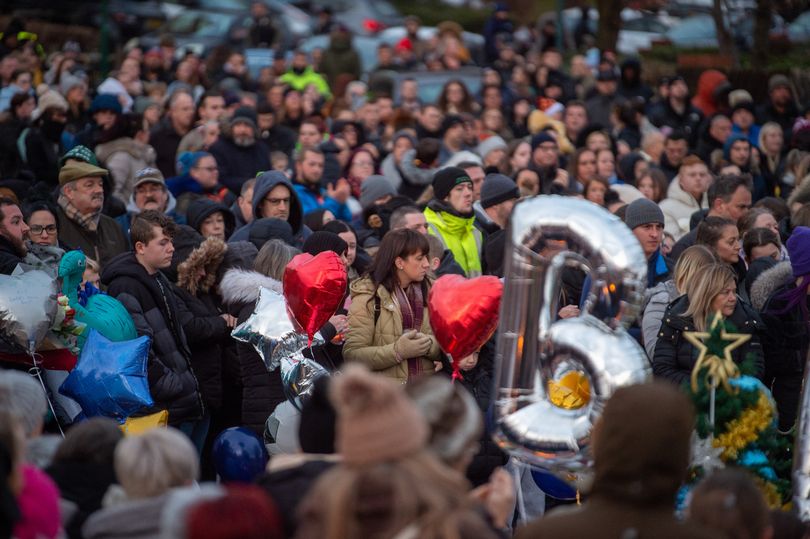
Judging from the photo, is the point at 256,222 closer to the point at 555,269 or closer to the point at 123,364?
the point at 123,364

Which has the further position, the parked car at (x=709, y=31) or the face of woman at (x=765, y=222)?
the parked car at (x=709, y=31)

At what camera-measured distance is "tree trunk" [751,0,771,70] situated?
63.8 feet

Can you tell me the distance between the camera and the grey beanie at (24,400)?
4766mm

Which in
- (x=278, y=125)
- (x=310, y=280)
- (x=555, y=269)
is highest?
(x=555, y=269)

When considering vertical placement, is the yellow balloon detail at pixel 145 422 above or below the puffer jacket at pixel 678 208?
above

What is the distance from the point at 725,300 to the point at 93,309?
11.1 ft

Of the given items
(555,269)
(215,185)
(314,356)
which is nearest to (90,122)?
(215,185)

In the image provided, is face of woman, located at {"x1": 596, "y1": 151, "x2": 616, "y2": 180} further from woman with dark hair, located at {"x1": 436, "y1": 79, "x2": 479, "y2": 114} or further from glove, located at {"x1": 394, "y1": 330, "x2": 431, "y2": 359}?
glove, located at {"x1": 394, "y1": 330, "x2": 431, "y2": 359}

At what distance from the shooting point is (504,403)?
5.73 metres

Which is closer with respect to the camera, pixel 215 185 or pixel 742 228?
pixel 742 228

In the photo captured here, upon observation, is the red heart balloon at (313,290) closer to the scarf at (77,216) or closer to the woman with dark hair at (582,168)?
the scarf at (77,216)

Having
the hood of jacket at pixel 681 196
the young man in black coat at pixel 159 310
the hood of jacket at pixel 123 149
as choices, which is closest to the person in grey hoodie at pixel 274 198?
the young man in black coat at pixel 159 310

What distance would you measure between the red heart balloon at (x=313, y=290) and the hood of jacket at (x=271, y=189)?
2288 millimetres

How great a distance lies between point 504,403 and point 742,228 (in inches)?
168
